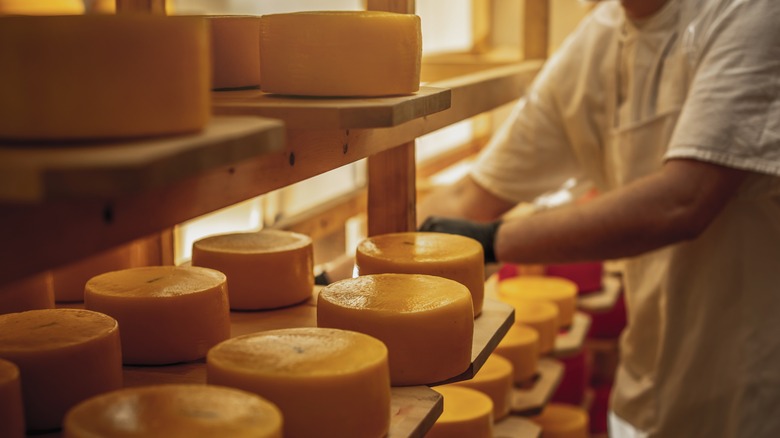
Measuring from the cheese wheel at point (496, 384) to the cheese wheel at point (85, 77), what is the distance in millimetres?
1127

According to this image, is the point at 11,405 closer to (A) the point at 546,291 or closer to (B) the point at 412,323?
(B) the point at 412,323

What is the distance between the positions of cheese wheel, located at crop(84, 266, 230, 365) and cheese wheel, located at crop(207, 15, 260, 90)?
26 cm

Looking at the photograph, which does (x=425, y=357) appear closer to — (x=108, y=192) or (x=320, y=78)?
(x=320, y=78)

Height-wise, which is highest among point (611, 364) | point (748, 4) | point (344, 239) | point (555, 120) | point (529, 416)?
point (748, 4)

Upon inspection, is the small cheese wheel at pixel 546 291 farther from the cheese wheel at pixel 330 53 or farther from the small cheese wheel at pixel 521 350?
the cheese wheel at pixel 330 53

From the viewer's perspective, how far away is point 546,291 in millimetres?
2613

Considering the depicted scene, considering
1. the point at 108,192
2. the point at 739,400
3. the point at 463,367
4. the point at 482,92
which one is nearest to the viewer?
the point at 108,192

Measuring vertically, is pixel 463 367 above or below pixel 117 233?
below

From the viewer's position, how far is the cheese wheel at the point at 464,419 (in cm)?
140

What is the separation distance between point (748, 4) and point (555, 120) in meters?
0.63

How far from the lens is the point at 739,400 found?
2.07 meters

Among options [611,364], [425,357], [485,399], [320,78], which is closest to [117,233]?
[320,78]

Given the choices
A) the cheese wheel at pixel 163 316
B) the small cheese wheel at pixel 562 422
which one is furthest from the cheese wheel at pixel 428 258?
the small cheese wheel at pixel 562 422

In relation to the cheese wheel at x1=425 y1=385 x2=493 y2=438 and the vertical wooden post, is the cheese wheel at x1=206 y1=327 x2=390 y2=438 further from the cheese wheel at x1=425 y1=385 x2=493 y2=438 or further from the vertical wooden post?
the vertical wooden post
